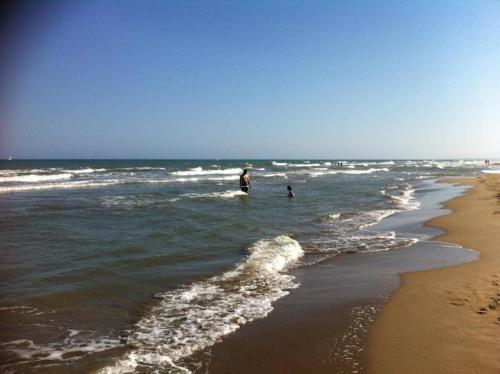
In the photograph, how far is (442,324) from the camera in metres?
5.13

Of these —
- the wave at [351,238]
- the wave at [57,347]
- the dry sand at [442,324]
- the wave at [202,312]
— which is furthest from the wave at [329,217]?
the wave at [57,347]

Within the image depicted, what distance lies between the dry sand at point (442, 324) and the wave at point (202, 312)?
6.26 ft

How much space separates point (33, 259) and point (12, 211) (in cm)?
924

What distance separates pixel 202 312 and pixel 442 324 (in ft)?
11.1

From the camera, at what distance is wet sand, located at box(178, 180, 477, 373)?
4375 millimetres

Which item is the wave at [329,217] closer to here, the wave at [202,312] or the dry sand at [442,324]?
the wave at [202,312]

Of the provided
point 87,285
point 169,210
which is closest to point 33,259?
point 87,285

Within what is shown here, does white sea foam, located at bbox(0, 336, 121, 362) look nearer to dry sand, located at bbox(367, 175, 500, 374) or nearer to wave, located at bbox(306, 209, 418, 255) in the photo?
dry sand, located at bbox(367, 175, 500, 374)

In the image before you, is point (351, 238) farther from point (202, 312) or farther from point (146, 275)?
point (202, 312)

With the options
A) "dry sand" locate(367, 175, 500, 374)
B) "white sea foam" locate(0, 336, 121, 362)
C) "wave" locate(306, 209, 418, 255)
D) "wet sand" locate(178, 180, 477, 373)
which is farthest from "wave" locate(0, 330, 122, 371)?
"wave" locate(306, 209, 418, 255)

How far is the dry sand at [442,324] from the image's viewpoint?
13.8 ft

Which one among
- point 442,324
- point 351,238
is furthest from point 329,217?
point 442,324

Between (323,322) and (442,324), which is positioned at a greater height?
(442,324)

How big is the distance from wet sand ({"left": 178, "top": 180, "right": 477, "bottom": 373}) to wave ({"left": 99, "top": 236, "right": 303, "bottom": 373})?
0.82ft
